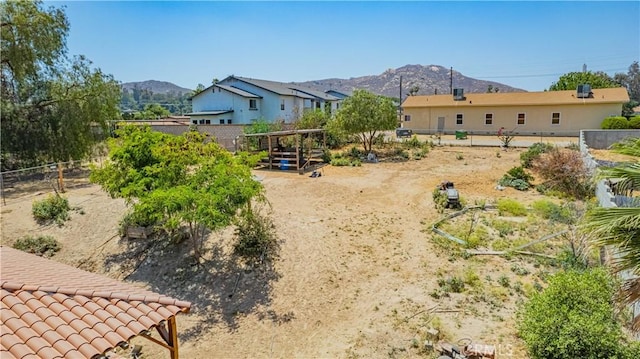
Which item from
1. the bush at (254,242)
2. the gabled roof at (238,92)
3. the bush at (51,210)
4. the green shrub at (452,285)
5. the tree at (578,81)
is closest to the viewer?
the green shrub at (452,285)

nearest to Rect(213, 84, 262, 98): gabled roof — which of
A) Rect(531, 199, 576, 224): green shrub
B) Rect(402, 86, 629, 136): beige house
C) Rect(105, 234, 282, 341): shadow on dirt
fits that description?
Rect(402, 86, 629, 136): beige house

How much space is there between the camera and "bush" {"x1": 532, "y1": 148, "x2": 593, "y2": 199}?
13.8 metres

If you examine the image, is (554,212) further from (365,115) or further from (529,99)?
(529,99)

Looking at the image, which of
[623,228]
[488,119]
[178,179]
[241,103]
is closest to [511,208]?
→ [623,228]

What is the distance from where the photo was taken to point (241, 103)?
35625 millimetres

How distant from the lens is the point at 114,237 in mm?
12273

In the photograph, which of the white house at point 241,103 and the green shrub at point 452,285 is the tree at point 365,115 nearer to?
the white house at point 241,103

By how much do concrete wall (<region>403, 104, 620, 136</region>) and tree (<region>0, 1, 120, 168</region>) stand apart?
2869 cm

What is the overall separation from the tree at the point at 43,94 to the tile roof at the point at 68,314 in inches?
655

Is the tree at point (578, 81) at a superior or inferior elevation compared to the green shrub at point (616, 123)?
superior

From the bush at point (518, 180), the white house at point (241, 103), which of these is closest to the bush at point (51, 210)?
the bush at point (518, 180)

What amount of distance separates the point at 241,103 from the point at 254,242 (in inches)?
1065

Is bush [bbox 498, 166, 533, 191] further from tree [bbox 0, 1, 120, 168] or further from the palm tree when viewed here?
tree [bbox 0, 1, 120, 168]

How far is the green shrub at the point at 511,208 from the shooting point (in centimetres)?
1245
